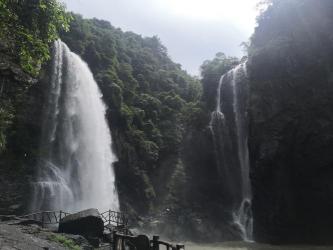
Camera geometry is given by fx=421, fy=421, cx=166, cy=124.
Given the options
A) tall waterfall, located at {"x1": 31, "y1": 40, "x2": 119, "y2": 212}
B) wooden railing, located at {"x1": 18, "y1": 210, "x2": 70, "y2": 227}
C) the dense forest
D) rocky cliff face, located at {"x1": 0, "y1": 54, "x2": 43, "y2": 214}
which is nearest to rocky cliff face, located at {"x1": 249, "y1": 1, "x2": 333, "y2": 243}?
the dense forest

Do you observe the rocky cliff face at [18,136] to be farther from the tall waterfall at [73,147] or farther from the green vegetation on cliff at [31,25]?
the green vegetation on cliff at [31,25]

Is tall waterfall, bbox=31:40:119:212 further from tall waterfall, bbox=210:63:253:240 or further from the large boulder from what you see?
tall waterfall, bbox=210:63:253:240

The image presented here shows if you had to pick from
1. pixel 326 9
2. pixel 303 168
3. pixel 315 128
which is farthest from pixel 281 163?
pixel 326 9

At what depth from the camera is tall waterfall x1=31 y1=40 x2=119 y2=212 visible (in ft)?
111

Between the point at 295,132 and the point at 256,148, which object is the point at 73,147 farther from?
the point at 295,132

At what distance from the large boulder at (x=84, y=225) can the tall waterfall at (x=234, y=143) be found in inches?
717

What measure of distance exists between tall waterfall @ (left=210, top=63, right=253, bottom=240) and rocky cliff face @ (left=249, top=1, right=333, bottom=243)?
339 centimetres

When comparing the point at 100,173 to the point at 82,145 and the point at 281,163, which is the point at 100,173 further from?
the point at 281,163

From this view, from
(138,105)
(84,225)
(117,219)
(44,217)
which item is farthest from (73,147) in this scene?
(138,105)

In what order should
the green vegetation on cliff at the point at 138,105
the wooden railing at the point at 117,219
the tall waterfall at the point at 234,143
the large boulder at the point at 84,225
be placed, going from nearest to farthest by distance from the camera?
the large boulder at the point at 84,225 → the wooden railing at the point at 117,219 → the tall waterfall at the point at 234,143 → the green vegetation on cliff at the point at 138,105

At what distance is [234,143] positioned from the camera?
42812 millimetres

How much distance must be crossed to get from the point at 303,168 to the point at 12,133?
2481 cm

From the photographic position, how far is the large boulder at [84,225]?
21.7 metres

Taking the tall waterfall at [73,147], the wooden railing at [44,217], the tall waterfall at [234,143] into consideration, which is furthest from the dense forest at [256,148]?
the wooden railing at [44,217]
